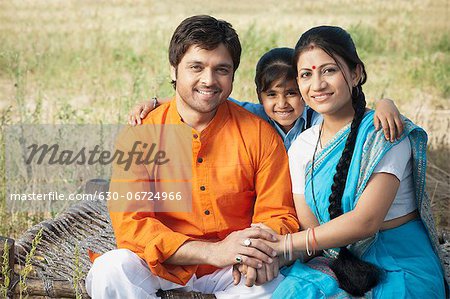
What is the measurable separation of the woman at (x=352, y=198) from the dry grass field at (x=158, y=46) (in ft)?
13.4

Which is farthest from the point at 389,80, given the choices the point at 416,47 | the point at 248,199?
the point at 248,199

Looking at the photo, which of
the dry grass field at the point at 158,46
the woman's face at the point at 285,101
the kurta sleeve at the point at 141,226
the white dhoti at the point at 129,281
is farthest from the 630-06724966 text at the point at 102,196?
the dry grass field at the point at 158,46

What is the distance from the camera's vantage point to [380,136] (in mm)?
2916

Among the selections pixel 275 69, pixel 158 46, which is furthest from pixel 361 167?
pixel 158 46

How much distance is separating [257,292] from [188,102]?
80cm

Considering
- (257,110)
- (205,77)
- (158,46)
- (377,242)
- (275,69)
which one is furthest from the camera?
(158,46)

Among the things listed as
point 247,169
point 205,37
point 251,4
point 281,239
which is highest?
point 251,4

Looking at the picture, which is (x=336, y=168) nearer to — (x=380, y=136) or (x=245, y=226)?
(x=380, y=136)

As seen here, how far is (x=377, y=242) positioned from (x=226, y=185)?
0.64m

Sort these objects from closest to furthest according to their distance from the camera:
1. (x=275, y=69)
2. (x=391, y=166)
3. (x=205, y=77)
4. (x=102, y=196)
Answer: (x=391, y=166) → (x=205, y=77) → (x=275, y=69) → (x=102, y=196)

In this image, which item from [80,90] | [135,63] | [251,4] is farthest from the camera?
[251,4]

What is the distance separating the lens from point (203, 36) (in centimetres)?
312

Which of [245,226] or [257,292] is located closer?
[257,292]

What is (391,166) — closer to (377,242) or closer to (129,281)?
(377,242)
